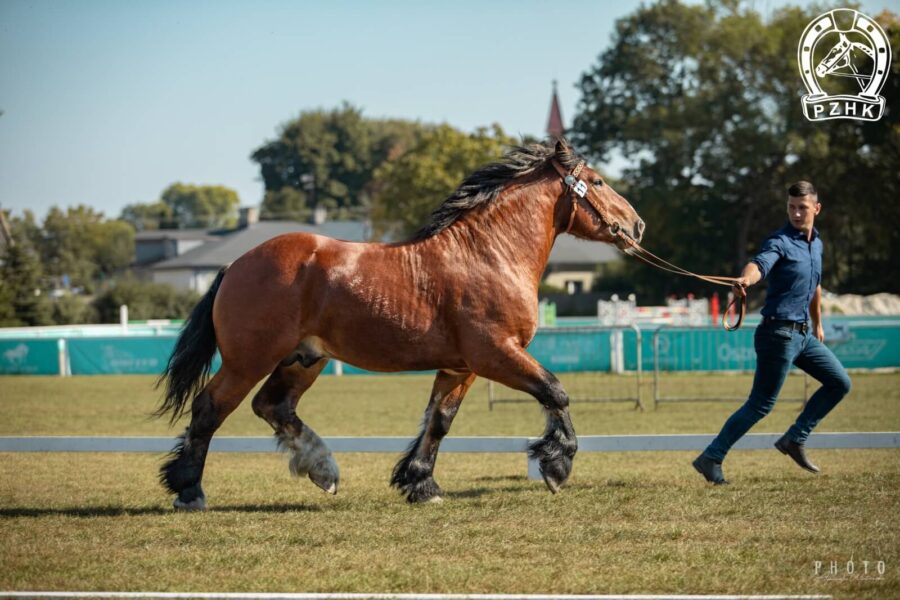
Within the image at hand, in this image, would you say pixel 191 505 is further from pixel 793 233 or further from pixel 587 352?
pixel 587 352

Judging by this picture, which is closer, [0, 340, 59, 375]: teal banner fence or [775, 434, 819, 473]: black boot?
[775, 434, 819, 473]: black boot

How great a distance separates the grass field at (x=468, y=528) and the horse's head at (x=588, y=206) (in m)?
2.05

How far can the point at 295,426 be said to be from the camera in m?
7.86

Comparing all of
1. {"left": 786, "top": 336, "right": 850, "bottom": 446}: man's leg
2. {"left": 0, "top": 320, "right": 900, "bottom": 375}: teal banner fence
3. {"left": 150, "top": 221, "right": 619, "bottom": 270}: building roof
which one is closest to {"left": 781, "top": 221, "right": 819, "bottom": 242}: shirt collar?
{"left": 786, "top": 336, "right": 850, "bottom": 446}: man's leg

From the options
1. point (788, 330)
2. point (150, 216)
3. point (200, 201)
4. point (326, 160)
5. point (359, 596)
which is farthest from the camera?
point (200, 201)

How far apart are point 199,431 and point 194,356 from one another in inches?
23.9

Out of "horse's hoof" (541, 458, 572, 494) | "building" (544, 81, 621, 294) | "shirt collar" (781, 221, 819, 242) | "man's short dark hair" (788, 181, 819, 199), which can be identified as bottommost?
"building" (544, 81, 621, 294)

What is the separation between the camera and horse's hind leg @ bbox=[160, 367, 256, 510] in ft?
23.9

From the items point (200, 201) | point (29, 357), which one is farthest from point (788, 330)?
point (200, 201)

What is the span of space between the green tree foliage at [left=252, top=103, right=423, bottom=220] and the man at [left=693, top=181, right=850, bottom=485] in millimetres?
86335

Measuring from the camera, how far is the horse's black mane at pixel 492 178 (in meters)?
7.62

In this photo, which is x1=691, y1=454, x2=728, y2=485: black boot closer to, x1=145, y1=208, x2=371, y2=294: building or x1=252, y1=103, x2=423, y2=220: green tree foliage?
x1=145, y1=208, x2=371, y2=294: building

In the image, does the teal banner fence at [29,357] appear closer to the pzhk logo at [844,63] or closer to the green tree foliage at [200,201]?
the pzhk logo at [844,63]

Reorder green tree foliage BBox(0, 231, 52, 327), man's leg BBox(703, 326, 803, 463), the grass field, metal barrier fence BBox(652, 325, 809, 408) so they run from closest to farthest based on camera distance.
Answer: the grass field, man's leg BBox(703, 326, 803, 463), metal barrier fence BBox(652, 325, 809, 408), green tree foliage BBox(0, 231, 52, 327)
